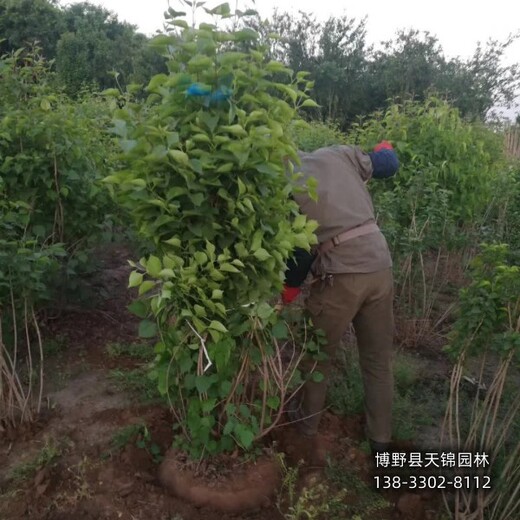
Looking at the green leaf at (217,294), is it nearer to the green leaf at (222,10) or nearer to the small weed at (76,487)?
the green leaf at (222,10)

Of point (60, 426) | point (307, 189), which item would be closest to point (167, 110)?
point (307, 189)

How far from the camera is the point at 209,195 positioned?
2.04 m

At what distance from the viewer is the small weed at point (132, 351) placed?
12.5ft

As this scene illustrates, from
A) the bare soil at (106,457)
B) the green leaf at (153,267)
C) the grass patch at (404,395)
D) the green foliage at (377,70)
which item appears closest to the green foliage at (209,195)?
the green leaf at (153,267)

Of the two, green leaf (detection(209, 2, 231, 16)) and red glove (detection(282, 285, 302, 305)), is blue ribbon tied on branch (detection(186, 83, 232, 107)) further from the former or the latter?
red glove (detection(282, 285, 302, 305))

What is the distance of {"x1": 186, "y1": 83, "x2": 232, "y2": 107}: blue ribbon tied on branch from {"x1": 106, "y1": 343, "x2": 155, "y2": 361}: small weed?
2361 mm

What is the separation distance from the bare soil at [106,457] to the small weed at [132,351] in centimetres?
4

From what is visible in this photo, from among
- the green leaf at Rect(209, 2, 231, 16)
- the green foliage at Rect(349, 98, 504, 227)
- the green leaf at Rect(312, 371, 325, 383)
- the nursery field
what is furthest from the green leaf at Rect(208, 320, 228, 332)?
the green foliage at Rect(349, 98, 504, 227)

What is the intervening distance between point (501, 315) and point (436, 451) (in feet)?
3.06

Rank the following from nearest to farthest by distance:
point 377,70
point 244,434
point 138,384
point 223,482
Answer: point 244,434, point 223,482, point 138,384, point 377,70

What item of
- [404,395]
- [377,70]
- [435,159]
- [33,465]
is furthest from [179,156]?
[377,70]

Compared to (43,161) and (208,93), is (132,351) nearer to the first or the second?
(43,161)

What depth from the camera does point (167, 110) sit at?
75.6 inches

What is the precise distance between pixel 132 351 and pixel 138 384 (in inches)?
19.2
